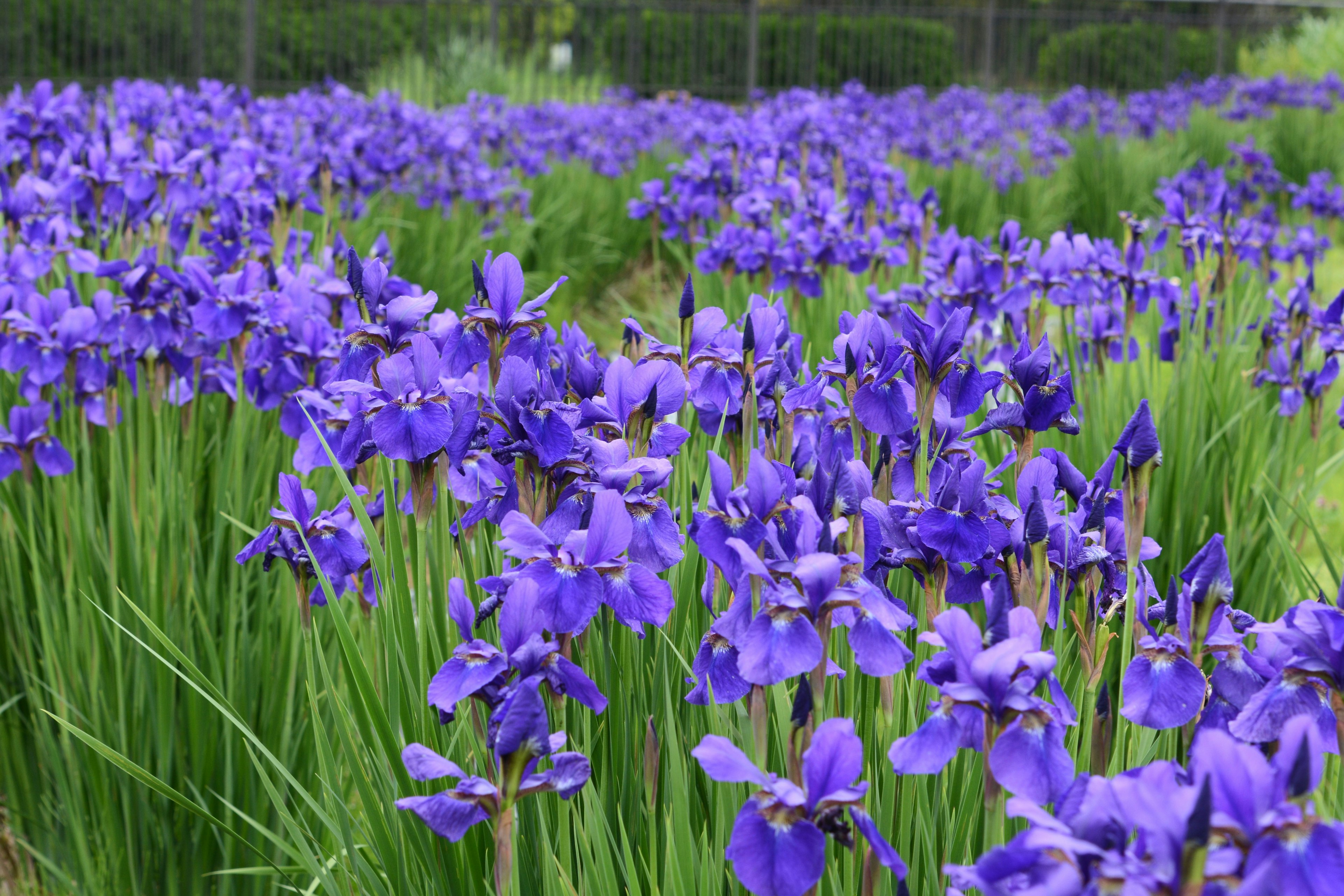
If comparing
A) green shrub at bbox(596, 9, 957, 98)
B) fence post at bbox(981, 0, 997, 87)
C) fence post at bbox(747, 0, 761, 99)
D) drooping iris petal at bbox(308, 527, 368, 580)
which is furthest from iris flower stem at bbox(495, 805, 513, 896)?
fence post at bbox(981, 0, 997, 87)

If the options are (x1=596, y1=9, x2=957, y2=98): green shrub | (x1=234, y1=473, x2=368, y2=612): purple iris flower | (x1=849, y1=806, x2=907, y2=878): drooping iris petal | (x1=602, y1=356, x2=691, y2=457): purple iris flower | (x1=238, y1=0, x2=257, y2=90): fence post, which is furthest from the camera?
(x1=596, y1=9, x2=957, y2=98): green shrub

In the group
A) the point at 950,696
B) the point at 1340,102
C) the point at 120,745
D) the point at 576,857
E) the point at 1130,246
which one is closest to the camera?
the point at 950,696

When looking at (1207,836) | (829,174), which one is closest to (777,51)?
(829,174)

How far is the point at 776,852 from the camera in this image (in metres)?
0.87

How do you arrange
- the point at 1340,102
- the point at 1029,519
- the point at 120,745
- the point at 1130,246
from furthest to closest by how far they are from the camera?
the point at 1340,102
the point at 1130,246
the point at 120,745
the point at 1029,519

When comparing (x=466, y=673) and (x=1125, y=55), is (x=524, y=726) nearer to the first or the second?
(x=466, y=673)

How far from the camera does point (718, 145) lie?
5.21 meters

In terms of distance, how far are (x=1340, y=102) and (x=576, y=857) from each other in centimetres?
1376

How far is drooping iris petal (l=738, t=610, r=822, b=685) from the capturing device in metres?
0.93

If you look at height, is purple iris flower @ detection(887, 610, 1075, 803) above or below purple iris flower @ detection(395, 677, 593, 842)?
above

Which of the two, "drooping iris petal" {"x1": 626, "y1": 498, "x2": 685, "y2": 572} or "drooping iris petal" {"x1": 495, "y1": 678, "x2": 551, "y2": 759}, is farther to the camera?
"drooping iris petal" {"x1": 626, "y1": 498, "x2": 685, "y2": 572}

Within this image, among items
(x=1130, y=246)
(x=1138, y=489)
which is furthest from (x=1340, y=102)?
(x=1138, y=489)

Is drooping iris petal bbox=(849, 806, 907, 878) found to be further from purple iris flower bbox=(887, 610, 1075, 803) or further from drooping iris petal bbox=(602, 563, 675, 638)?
drooping iris petal bbox=(602, 563, 675, 638)

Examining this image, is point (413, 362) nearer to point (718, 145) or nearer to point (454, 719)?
point (454, 719)
